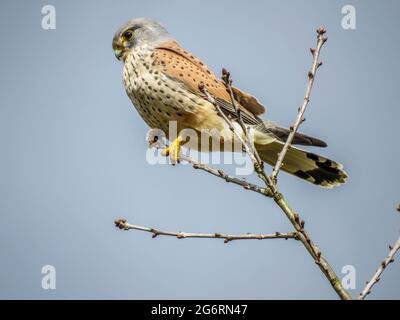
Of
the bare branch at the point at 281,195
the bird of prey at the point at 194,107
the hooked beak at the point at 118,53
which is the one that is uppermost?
the hooked beak at the point at 118,53

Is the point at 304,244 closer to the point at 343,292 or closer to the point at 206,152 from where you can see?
the point at 343,292

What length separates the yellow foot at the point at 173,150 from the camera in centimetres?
414

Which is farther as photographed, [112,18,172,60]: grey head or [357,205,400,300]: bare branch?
[112,18,172,60]: grey head

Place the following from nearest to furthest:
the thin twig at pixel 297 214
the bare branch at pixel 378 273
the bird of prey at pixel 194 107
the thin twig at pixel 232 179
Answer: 1. the bare branch at pixel 378 273
2. the thin twig at pixel 297 214
3. the thin twig at pixel 232 179
4. the bird of prey at pixel 194 107

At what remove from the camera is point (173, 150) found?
166 inches

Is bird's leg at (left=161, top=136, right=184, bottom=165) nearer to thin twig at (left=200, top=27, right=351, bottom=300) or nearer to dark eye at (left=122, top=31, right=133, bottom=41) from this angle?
dark eye at (left=122, top=31, right=133, bottom=41)

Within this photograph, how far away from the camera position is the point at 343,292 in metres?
2.47

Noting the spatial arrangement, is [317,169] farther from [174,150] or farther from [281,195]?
[281,195]

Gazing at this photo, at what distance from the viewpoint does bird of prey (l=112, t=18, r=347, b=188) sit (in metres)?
4.41

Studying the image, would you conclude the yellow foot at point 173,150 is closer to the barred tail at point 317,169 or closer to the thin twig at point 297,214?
the barred tail at point 317,169

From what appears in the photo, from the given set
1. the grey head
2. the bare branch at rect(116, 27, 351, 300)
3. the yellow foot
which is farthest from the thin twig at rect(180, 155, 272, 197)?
the grey head

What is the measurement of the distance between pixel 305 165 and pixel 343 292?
2086 mm

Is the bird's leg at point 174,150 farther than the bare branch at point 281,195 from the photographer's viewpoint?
Yes

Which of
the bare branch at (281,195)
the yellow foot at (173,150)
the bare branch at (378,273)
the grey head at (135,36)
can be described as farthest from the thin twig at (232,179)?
the grey head at (135,36)
